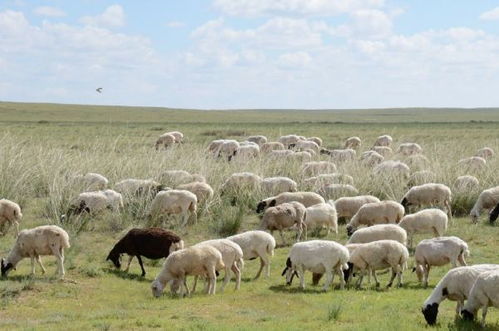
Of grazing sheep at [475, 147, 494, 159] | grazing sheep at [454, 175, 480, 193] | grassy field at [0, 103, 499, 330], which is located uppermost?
grazing sheep at [475, 147, 494, 159]

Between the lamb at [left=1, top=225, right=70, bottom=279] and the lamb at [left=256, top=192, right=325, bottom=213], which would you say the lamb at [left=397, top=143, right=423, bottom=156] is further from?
the lamb at [left=1, top=225, right=70, bottom=279]

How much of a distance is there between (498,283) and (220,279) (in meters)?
6.26

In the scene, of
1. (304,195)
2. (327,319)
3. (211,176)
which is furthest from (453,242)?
(211,176)

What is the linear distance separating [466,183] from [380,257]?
33.7 ft

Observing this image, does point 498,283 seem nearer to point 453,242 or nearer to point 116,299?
point 453,242

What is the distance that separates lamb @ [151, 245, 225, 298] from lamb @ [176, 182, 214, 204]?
7947 millimetres

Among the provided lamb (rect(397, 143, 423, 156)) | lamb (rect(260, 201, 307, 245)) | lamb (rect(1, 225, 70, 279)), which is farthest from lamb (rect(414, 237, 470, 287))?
lamb (rect(397, 143, 423, 156))

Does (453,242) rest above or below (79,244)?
above

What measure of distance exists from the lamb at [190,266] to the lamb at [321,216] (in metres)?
5.52

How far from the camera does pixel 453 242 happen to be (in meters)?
13.3

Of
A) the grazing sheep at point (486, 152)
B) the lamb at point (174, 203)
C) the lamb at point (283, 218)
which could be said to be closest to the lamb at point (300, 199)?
the lamb at point (283, 218)

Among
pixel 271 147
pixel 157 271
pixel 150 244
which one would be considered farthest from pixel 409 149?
pixel 150 244

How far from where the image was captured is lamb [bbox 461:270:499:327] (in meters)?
9.43

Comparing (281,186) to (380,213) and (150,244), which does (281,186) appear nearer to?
(380,213)
